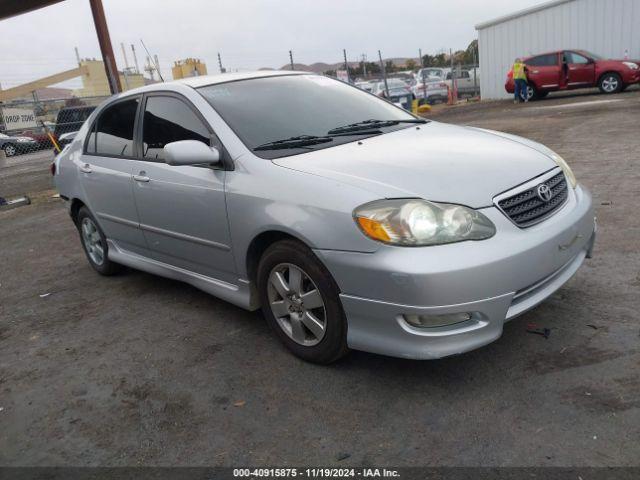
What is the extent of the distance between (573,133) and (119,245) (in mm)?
8723

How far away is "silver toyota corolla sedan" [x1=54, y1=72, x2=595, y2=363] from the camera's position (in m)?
2.60

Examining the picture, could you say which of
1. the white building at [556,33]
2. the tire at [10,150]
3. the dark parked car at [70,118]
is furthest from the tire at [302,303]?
the tire at [10,150]

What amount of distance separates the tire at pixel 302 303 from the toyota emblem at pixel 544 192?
3.86 feet

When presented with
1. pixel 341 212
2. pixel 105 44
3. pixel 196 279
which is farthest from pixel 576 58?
pixel 341 212

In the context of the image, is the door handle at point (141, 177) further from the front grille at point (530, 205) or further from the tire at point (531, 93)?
the tire at point (531, 93)

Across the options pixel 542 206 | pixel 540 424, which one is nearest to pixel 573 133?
pixel 542 206

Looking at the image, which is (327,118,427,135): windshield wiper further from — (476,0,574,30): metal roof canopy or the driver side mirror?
(476,0,574,30): metal roof canopy

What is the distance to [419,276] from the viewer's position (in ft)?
8.18

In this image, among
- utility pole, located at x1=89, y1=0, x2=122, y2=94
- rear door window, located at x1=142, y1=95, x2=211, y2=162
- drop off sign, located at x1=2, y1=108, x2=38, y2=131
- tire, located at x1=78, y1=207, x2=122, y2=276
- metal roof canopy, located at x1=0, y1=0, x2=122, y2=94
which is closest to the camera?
rear door window, located at x1=142, y1=95, x2=211, y2=162

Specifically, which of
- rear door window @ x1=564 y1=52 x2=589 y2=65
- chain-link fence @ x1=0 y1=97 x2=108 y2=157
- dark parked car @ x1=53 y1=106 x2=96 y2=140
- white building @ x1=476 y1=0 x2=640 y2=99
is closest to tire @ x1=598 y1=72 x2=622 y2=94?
rear door window @ x1=564 y1=52 x2=589 y2=65

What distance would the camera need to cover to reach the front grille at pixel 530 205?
109 inches

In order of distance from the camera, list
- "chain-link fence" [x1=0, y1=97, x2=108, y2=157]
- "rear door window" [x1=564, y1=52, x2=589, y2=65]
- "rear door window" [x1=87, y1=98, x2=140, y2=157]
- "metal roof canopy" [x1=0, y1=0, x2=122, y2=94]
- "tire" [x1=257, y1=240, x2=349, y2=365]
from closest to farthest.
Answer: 1. "tire" [x1=257, y1=240, x2=349, y2=365]
2. "rear door window" [x1=87, y1=98, x2=140, y2=157]
3. "metal roof canopy" [x1=0, y1=0, x2=122, y2=94]
4. "chain-link fence" [x1=0, y1=97, x2=108, y2=157]
5. "rear door window" [x1=564, y1=52, x2=589, y2=65]

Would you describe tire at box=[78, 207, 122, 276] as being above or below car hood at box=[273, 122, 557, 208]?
below

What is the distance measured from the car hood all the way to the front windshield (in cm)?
24
